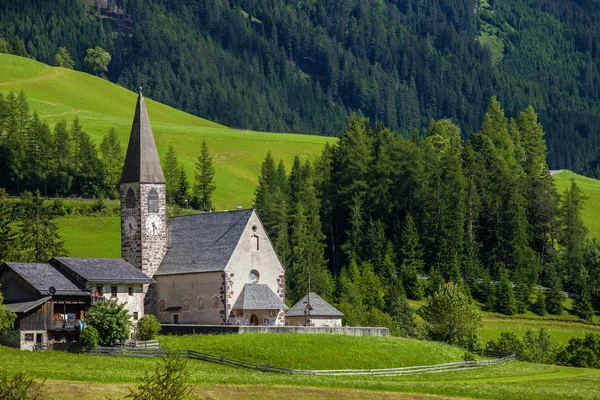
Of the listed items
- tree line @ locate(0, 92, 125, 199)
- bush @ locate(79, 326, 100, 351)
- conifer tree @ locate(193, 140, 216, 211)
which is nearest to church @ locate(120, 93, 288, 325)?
bush @ locate(79, 326, 100, 351)

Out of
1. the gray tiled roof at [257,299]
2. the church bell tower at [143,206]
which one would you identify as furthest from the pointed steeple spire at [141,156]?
the gray tiled roof at [257,299]

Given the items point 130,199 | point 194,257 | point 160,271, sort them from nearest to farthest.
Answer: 1. point 194,257
2. point 160,271
3. point 130,199

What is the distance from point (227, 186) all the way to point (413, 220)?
5179 centimetres

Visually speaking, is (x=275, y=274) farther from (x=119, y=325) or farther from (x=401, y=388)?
(x=401, y=388)

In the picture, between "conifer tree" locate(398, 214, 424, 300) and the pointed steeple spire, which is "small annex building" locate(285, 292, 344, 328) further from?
"conifer tree" locate(398, 214, 424, 300)

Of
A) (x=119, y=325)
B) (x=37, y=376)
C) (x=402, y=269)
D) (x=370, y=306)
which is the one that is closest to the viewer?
(x=37, y=376)

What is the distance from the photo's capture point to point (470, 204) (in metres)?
137

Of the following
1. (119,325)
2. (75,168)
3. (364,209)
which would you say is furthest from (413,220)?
(119,325)

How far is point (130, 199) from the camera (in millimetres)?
93875

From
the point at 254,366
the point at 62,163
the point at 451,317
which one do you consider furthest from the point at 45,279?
the point at 62,163

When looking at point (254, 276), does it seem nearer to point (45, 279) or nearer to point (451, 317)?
point (45, 279)

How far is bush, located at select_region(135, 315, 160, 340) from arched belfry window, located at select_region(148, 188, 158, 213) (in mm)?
12791

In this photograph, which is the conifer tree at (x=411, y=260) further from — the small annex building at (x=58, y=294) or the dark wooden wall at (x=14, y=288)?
the dark wooden wall at (x=14, y=288)

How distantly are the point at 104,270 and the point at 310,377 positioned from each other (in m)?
22.9
